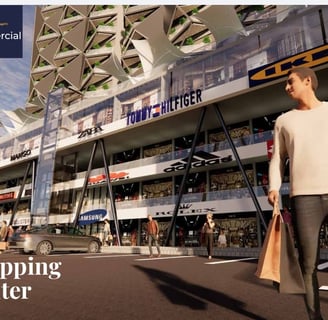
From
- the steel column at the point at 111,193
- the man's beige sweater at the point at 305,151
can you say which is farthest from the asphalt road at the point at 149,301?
the steel column at the point at 111,193

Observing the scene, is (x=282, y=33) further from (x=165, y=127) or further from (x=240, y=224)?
(x=240, y=224)

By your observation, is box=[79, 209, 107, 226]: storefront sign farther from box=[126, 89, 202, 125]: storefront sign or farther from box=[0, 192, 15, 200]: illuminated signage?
box=[0, 192, 15, 200]: illuminated signage

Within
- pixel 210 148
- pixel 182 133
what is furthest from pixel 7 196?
pixel 210 148

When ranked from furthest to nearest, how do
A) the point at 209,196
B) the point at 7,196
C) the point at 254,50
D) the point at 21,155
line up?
1. the point at 7,196
2. the point at 21,155
3. the point at 209,196
4. the point at 254,50

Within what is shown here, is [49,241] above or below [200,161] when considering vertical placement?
below

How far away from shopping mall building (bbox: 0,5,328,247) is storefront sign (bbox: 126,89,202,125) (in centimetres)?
8

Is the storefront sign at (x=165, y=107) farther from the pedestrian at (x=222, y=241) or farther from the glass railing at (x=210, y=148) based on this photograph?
the pedestrian at (x=222, y=241)

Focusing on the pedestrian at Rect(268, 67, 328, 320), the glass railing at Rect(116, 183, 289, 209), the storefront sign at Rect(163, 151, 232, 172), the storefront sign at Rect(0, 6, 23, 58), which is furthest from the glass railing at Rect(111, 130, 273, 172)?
the pedestrian at Rect(268, 67, 328, 320)

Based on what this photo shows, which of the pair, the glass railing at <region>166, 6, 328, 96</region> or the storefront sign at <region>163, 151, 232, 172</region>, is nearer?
the glass railing at <region>166, 6, 328, 96</region>

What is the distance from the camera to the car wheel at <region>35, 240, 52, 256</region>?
12755 mm

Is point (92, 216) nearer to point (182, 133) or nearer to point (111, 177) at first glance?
point (111, 177)

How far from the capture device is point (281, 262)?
2.10 meters

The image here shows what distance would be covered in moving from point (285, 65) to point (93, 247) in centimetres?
1356
